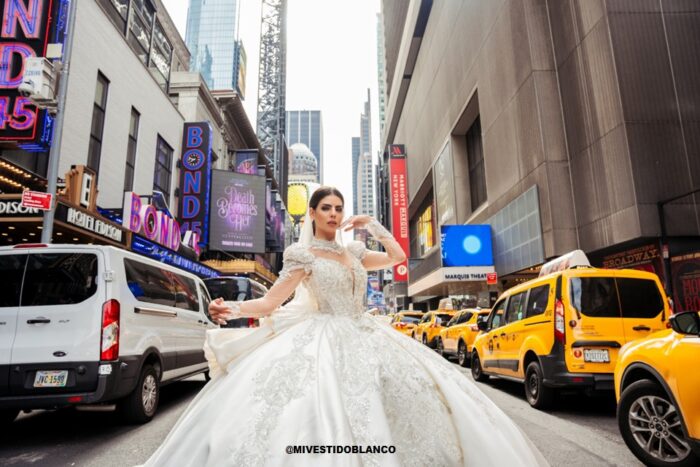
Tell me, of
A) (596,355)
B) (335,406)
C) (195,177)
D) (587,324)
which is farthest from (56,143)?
(195,177)

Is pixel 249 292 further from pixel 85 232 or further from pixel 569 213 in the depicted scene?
pixel 569 213

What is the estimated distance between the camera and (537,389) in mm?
6934

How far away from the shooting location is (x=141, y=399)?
572cm

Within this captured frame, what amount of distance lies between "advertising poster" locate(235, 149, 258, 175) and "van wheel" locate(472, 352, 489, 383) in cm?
3746

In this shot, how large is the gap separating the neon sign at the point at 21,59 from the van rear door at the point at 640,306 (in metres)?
14.5

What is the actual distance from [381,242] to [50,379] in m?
3.97

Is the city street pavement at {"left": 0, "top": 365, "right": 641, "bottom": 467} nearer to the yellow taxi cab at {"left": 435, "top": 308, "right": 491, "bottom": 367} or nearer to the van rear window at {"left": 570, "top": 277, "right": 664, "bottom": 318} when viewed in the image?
the van rear window at {"left": 570, "top": 277, "right": 664, "bottom": 318}

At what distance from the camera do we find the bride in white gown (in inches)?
81.3

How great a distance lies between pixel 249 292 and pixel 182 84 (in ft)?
87.2

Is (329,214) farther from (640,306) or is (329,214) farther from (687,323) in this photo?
(640,306)

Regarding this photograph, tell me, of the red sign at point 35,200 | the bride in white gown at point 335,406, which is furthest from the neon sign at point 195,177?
the bride in white gown at point 335,406

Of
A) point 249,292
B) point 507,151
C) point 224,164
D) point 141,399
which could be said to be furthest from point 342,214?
point 224,164

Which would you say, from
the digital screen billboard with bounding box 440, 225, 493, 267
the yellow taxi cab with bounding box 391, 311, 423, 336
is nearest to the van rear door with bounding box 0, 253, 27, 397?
the yellow taxi cab with bounding box 391, 311, 423, 336

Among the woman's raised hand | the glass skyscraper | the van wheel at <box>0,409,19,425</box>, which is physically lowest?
the van wheel at <box>0,409,19,425</box>
